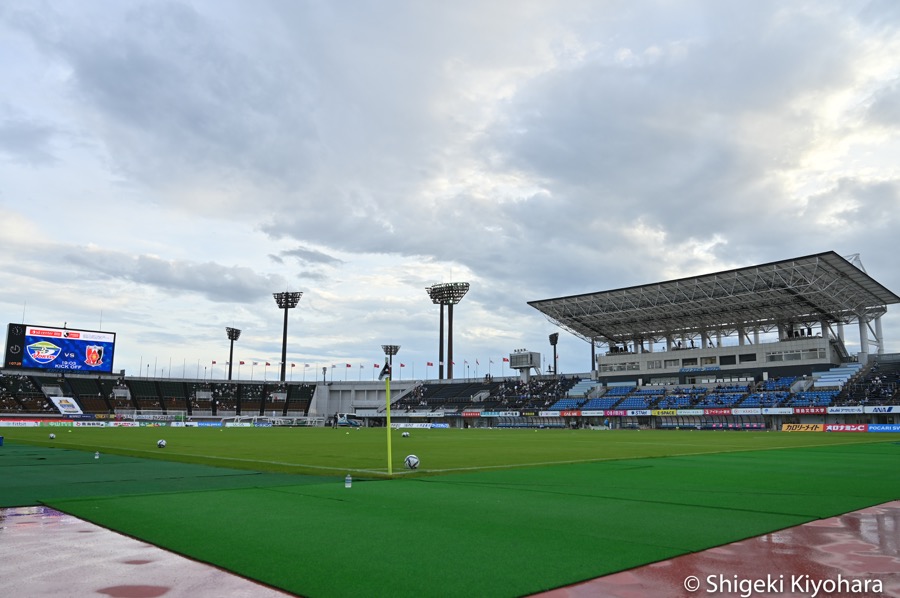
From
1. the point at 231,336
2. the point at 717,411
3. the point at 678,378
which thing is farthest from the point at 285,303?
the point at 717,411

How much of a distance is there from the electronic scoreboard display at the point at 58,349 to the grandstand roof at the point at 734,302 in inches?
2490

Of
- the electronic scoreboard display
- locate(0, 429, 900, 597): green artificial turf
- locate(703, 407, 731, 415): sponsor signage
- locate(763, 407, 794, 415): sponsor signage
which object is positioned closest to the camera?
locate(0, 429, 900, 597): green artificial turf

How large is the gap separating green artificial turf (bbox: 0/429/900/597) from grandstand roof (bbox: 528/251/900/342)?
187 feet

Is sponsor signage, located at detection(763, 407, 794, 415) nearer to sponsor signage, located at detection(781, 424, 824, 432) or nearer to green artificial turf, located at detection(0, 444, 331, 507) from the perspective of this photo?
sponsor signage, located at detection(781, 424, 824, 432)

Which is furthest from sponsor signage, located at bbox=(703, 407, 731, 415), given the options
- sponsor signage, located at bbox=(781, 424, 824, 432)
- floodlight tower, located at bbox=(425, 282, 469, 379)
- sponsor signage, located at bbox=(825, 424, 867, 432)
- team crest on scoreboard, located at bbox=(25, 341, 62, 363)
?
team crest on scoreboard, located at bbox=(25, 341, 62, 363)

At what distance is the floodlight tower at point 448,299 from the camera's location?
435 feet

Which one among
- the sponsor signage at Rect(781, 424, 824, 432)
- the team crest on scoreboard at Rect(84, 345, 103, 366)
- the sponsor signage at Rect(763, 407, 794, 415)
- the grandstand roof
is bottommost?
the sponsor signage at Rect(781, 424, 824, 432)

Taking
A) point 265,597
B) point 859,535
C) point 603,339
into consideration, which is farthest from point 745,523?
point 603,339

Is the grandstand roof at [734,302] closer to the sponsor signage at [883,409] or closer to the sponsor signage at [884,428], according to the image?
the sponsor signage at [883,409]

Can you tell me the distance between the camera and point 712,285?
78.0 metres

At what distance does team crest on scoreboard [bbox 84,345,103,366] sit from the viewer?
92.1 metres

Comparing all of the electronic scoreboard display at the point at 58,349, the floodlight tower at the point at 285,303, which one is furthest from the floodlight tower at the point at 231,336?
the electronic scoreboard display at the point at 58,349

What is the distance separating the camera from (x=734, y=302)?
3145 inches

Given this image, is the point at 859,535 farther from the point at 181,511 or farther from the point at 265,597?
the point at 181,511
